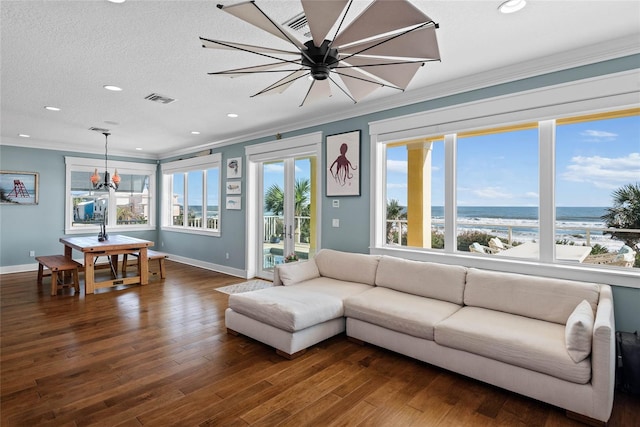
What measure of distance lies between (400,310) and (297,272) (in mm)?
1437

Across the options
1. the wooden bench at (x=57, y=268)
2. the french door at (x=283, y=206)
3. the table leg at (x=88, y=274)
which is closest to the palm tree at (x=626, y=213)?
the french door at (x=283, y=206)

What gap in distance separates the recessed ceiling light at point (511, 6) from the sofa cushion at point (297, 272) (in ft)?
9.94

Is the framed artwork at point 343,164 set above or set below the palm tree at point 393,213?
above

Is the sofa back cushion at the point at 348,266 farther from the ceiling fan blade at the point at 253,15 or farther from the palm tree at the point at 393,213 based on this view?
the ceiling fan blade at the point at 253,15

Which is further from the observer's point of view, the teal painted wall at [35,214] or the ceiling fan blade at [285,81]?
the teal painted wall at [35,214]

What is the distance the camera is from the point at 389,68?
2.28 metres

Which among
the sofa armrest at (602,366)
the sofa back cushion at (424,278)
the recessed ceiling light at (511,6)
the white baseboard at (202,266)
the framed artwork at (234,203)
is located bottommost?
the white baseboard at (202,266)

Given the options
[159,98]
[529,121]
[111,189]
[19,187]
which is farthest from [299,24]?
[111,189]

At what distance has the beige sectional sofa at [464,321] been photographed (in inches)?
81.9

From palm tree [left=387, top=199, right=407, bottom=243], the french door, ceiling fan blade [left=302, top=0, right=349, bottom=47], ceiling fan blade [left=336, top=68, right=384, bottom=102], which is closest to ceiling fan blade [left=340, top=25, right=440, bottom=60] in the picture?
ceiling fan blade [left=302, top=0, right=349, bottom=47]

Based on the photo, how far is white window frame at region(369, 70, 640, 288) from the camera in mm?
2695

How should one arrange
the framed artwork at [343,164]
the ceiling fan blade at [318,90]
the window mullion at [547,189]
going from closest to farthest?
1. the ceiling fan blade at [318,90]
2. the window mullion at [547,189]
3. the framed artwork at [343,164]

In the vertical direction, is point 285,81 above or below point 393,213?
above

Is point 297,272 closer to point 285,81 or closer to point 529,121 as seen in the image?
point 285,81
